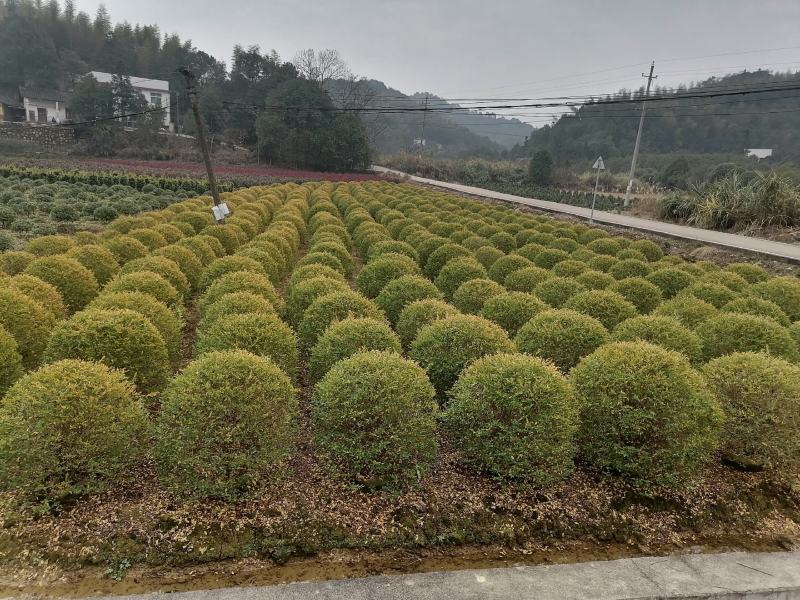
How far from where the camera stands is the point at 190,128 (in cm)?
6594

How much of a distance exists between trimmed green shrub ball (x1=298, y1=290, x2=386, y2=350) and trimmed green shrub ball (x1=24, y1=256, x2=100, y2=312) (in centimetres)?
436

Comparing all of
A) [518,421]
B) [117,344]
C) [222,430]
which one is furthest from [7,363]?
[518,421]

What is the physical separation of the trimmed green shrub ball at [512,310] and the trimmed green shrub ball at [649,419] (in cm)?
226

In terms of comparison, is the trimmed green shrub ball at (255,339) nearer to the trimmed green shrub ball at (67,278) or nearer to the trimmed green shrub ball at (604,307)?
the trimmed green shrub ball at (67,278)

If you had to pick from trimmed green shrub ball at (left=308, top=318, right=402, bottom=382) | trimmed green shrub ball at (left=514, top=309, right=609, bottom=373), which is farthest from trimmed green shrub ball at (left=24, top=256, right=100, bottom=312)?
trimmed green shrub ball at (left=514, top=309, right=609, bottom=373)

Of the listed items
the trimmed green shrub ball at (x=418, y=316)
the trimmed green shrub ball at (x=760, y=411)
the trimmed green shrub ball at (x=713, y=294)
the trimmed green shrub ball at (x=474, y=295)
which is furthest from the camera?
the trimmed green shrub ball at (x=713, y=294)

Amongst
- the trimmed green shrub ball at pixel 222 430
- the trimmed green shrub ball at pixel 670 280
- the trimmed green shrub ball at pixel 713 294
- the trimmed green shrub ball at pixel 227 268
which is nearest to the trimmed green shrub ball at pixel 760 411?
the trimmed green shrub ball at pixel 713 294

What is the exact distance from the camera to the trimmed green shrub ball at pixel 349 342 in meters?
5.30

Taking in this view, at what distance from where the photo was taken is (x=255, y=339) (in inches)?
208

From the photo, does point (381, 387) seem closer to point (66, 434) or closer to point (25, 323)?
point (66, 434)

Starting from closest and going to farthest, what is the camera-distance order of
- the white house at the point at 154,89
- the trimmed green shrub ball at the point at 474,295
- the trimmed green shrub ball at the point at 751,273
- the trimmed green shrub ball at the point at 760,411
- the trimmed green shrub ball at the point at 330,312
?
the trimmed green shrub ball at the point at 760,411 < the trimmed green shrub ball at the point at 330,312 < the trimmed green shrub ball at the point at 474,295 < the trimmed green shrub ball at the point at 751,273 < the white house at the point at 154,89

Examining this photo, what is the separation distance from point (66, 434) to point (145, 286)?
4.00 meters

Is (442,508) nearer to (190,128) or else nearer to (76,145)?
(76,145)

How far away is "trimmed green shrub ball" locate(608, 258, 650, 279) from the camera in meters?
10.6
